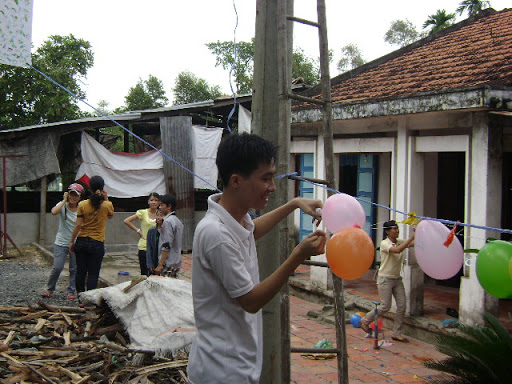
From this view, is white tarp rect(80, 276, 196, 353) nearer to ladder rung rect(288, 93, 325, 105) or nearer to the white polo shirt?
ladder rung rect(288, 93, 325, 105)

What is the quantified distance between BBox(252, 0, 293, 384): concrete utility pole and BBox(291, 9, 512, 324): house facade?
1.34 meters

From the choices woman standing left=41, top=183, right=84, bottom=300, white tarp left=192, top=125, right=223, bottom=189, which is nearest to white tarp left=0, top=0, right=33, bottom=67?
woman standing left=41, top=183, right=84, bottom=300

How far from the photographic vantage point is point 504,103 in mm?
6559

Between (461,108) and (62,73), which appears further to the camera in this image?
(62,73)

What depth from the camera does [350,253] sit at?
10.1ft

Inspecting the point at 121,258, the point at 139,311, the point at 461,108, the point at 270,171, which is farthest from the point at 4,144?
the point at 270,171

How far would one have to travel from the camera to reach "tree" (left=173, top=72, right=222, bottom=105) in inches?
1088

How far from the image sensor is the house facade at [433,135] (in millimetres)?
6887

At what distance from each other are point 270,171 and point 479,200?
17.2 ft

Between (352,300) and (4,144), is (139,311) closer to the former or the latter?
(352,300)

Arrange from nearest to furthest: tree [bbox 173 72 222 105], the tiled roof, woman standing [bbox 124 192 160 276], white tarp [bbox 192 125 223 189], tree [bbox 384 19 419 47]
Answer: the tiled roof < woman standing [bbox 124 192 160 276] < white tarp [bbox 192 125 223 189] < tree [bbox 173 72 222 105] < tree [bbox 384 19 419 47]

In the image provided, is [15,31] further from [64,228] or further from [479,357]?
[479,357]

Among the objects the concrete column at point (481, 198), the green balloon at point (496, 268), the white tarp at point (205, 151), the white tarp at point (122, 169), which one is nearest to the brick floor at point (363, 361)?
the concrete column at point (481, 198)

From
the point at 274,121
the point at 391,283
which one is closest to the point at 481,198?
the point at 391,283
